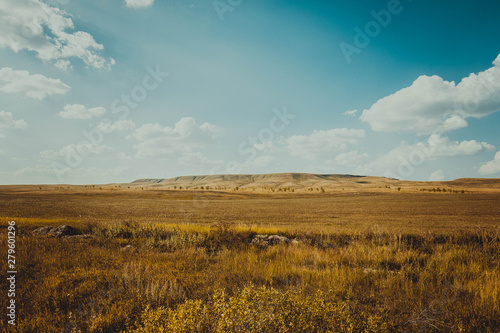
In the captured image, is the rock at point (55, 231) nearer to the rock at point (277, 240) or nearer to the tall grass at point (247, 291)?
the tall grass at point (247, 291)

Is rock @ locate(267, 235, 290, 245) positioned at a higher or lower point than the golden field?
lower

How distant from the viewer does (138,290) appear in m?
4.75

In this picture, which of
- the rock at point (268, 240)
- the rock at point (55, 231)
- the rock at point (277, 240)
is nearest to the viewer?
the rock at point (55, 231)

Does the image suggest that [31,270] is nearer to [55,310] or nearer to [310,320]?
[55,310]

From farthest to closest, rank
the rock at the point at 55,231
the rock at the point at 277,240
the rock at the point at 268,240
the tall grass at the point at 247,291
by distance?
1. the rock at the point at 277,240
2. the rock at the point at 268,240
3. the rock at the point at 55,231
4. the tall grass at the point at 247,291

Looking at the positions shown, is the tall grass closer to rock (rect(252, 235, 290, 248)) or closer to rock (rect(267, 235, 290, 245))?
rock (rect(252, 235, 290, 248))

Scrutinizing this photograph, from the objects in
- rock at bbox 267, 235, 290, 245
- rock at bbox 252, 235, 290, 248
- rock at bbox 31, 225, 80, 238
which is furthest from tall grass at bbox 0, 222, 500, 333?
rock at bbox 31, 225, 80, 238

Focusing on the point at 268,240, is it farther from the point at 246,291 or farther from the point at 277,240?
the point at 246,291

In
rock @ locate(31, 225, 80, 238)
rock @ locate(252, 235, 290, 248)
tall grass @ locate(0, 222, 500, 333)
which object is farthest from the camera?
rock @ locate(252, 235, 290, 248)

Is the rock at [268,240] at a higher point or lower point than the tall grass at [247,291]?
lower

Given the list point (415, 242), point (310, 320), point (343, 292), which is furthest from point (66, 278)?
point (415, 242)

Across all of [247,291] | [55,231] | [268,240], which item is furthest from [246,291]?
[55,231]

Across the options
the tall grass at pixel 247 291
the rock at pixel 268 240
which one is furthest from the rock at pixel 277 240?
the tall grass at pixel 247 291

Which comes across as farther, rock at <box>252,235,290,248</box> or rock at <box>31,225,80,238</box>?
rock at <box>252,235,290,248</box>
